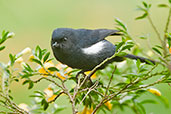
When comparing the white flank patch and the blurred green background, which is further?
the blurred green background

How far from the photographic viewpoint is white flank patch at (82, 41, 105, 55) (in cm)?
254

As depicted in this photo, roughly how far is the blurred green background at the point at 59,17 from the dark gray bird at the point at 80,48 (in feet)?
10.3

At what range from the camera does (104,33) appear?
266 centimetres

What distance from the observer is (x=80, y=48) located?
2.55 metres

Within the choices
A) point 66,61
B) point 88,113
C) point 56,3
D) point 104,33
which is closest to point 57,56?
point 66,61

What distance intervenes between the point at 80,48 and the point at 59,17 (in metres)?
4.24

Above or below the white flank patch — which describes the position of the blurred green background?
below

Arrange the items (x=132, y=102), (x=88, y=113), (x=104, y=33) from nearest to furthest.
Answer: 1. (x=88, y=113)
2. (x=132, y=102)
3. (x=104, y=33)

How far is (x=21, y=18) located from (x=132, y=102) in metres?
5.01

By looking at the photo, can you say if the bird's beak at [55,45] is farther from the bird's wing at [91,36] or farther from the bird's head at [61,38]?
the bird's wing at [91,36]

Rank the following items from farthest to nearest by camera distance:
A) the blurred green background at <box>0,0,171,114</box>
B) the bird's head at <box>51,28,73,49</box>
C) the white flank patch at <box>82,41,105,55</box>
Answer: the blurred green background at <box>0,0,171,114</box> → the white flank patch at <box>82,41,105,55</box> → the bird's head at <box>51,28,73,49</box>

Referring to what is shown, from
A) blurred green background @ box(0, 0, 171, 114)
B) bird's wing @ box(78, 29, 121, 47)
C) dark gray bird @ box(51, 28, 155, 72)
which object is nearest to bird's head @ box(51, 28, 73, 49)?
dark gray bird @ box(51, 28, 155, 72)

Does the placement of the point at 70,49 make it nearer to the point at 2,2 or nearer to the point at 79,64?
the point at 79,64

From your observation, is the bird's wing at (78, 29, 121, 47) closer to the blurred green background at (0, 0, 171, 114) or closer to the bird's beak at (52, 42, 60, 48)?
the bird's beak at (52, 42, 60, 48)
